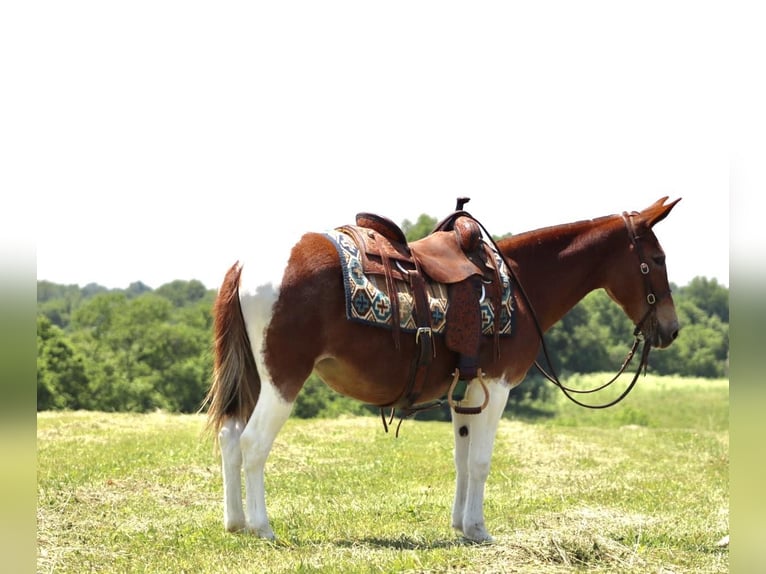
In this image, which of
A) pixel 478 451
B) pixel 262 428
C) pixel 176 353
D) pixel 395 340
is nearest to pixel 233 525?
pixel 262 428

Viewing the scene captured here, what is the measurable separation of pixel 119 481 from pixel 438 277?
4.74m

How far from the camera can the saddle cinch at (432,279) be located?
671 cm

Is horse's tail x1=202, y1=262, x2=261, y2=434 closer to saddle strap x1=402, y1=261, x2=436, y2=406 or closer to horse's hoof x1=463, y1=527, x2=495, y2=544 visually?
saddle strap x1=402, y1=261, x2=436, y2=406

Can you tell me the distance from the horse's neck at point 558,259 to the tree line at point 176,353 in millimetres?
25534

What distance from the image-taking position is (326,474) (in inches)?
419

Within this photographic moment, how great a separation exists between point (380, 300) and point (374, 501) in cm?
304

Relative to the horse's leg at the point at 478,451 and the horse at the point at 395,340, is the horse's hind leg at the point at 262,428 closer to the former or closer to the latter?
the horse at the point at 395,340

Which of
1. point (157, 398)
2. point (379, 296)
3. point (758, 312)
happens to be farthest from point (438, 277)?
point (157, 398)

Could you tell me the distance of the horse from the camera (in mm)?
6250

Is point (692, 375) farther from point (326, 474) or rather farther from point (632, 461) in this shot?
point (326, 474)

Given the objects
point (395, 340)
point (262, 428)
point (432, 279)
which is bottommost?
point (262, 428)

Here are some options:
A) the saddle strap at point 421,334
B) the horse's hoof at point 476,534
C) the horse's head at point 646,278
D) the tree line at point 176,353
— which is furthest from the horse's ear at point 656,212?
the tree line at point 176,353

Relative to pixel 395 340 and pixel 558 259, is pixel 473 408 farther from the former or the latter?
pixel 558 259

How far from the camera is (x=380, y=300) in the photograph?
6.52 m
